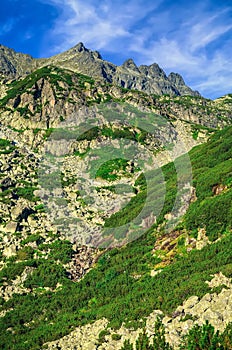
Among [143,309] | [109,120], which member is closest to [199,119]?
[109,120]

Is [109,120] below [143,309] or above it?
above

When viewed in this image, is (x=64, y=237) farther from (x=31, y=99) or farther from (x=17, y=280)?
(x=31, y=99)

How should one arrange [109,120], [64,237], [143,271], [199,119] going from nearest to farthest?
[143,271]
[64,237]
[109,120]
[199,119]

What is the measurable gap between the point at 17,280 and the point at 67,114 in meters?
64.5

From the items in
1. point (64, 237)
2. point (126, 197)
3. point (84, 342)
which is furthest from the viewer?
point (126, 197)

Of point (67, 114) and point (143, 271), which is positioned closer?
point (143, 271)

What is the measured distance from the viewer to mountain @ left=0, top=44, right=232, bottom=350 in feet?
78.2

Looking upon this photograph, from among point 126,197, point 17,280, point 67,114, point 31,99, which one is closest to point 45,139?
point 67,114

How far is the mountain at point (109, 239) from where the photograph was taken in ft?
78.2

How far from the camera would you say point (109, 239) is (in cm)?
4256

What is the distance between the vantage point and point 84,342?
24.0 metres

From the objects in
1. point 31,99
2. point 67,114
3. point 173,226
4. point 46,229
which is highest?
point 31,99

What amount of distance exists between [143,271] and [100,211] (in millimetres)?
21075

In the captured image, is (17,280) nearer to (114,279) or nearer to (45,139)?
(114,279)
